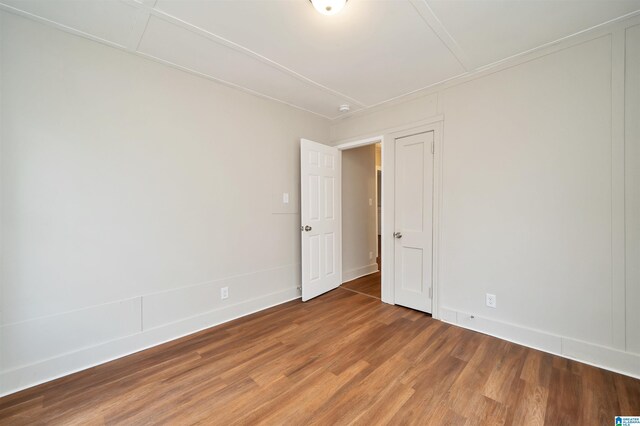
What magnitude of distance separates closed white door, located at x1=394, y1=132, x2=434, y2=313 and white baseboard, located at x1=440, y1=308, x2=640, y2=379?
450 millimetres

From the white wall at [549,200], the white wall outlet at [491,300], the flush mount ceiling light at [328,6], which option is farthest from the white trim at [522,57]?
the white wall outlet at [491,300]

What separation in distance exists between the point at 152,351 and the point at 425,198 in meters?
3.11

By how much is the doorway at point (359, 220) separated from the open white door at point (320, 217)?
320 mm

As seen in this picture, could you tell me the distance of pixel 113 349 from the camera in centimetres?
218

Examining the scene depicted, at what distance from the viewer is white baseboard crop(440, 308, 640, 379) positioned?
1921 millimetres

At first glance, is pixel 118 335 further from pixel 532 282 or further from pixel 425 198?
pixel 532 282

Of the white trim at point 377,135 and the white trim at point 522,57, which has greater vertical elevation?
the white trim at point 522,57

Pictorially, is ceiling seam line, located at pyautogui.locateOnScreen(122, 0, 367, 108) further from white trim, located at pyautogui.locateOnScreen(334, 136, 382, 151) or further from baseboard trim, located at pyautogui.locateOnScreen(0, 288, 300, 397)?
baseboard trim, located at pyautogui.locateOnScreen(0, 288, 300, 397)

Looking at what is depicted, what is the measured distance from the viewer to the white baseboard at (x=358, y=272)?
14.0 ft

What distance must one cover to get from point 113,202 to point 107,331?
1.07 meters

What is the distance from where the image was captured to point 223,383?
1.88 metres

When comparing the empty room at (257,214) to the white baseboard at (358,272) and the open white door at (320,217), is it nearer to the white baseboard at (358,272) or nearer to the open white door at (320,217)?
the open white door at (320,217)

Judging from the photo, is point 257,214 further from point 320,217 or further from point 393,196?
point 393,196

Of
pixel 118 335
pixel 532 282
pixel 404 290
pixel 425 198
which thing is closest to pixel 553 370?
pixel 532 282
